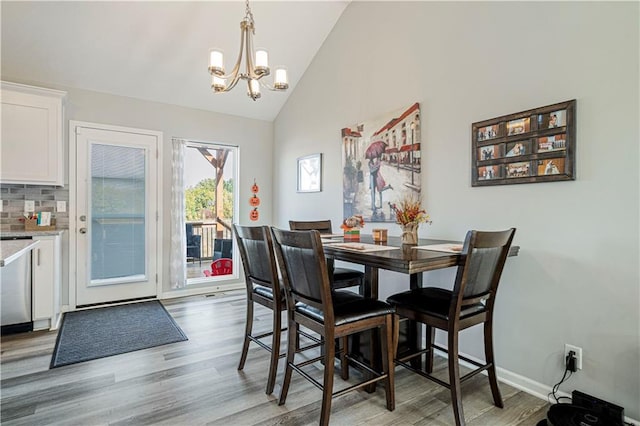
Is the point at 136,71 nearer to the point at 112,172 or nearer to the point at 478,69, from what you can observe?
the point at 112,172

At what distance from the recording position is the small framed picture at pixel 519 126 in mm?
2148

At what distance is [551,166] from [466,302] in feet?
3.33

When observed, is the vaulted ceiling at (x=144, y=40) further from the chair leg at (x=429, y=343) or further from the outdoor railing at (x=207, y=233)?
the chair leg at (x=429, y=343)

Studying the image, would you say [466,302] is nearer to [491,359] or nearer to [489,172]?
[491,359]

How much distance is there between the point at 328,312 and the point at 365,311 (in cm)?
26

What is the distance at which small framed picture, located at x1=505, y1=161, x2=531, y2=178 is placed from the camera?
215 cm

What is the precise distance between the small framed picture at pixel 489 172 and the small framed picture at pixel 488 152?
0.23 feet

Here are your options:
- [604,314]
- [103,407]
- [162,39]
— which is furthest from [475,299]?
[162,39]

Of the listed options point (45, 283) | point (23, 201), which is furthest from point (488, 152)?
point (23, 201)

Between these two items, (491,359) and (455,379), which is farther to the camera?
(491,359)

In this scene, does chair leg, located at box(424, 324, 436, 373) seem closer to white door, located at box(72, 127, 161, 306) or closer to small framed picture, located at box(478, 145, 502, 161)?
small framed picture, located at box(478, 145, 502, 161)

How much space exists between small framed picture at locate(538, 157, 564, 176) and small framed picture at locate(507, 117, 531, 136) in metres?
0.23

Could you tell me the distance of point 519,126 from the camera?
219cm

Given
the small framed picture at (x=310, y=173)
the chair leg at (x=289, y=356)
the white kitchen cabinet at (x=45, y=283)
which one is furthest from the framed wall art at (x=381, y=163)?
the white kitchen cabinet at (x=45, y=283)
